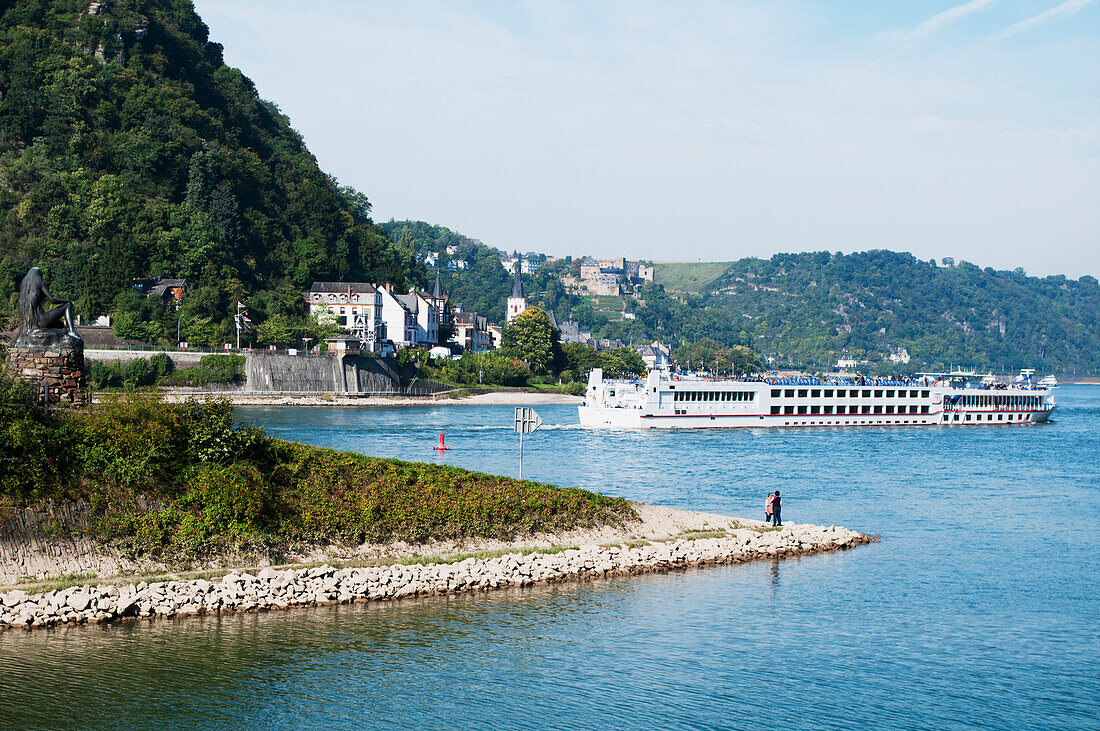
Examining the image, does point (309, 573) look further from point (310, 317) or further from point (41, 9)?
point (41, 9)

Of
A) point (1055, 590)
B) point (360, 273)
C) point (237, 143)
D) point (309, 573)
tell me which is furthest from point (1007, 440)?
point (237, 143)

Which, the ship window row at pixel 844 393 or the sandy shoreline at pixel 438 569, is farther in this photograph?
the ship window row at pixel 844 393

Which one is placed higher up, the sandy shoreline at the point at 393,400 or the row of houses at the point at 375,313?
the row of houses at the point at 375,313

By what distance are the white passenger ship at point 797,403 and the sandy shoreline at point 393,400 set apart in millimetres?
21459

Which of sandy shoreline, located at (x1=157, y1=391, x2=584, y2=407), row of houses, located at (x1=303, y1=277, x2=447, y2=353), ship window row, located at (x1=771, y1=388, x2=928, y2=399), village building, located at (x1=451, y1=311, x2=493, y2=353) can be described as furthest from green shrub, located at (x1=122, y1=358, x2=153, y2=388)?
village building, located at (x1=451, y1=311, x2=493, y2=353)

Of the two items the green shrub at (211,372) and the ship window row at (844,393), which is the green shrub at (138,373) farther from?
the ship window row at (844,393)

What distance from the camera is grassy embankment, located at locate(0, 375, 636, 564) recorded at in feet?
76.6

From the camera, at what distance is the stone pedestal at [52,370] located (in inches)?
1006

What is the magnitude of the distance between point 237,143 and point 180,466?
11446 cm

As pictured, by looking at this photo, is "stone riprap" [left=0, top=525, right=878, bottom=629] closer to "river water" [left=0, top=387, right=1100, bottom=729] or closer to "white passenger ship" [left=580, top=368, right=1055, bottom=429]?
"river water" [left=0, top=387, right=1100, bottom=729]

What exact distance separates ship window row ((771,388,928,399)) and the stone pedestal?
231 ft

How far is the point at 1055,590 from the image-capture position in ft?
93.9

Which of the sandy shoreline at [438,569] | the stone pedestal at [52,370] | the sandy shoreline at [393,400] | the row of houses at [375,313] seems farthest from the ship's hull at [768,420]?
the stone pedestal at [52,370]

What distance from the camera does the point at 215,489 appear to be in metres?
24.7
